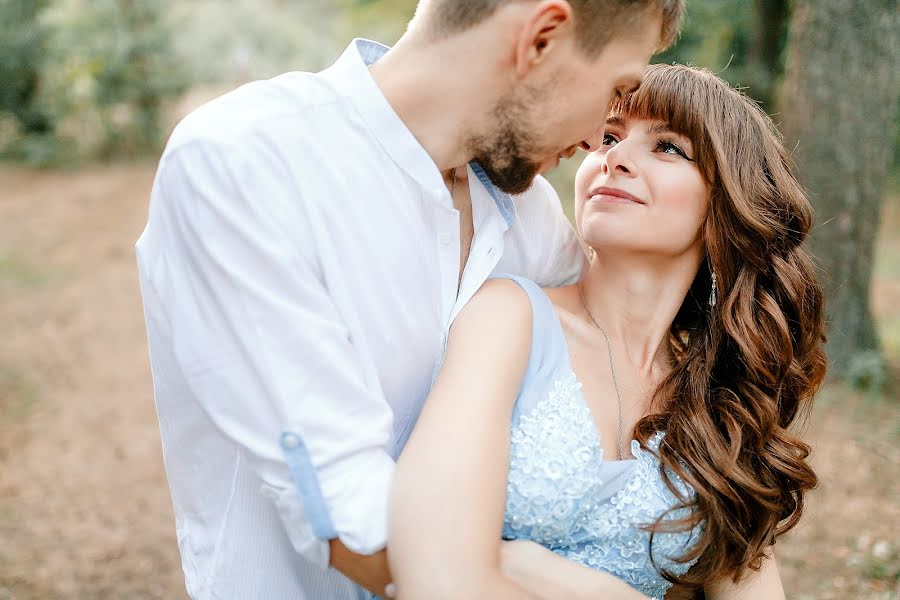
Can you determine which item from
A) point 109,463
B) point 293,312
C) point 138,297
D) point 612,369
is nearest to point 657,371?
point 612,369

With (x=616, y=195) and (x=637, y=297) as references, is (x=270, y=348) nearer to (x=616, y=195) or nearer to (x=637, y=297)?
(x=616, y=195)

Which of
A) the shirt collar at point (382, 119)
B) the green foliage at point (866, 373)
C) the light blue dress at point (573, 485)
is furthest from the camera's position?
the green foliage at point (866, 373)

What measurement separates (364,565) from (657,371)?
1175mm

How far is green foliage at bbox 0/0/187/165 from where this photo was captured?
1310 centimetres

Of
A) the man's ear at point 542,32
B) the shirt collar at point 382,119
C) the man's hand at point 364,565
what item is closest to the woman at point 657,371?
the man's hand at point 364,565

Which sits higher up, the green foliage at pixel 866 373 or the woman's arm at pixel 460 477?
the woman's arm at pixel 460 477

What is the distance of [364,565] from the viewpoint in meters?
1.75

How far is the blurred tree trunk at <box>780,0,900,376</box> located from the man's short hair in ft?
12.0

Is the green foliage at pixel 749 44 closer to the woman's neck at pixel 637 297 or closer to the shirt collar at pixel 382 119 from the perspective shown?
the woman's neck at pixel 637 297

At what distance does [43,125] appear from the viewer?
14.6 metres

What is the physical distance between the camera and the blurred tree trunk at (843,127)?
5020 mm

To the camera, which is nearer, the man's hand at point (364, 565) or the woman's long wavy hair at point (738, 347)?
the man's hand at point (364, 565)

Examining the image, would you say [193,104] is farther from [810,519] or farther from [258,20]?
[810,519]

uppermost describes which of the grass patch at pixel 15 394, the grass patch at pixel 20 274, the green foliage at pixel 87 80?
the green foliage at pixel 87 80
